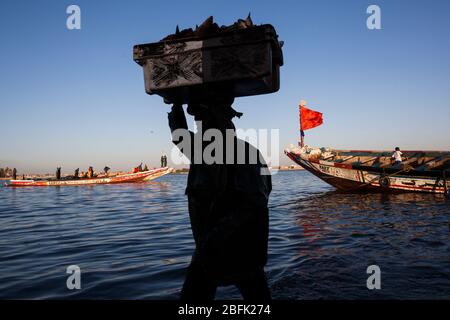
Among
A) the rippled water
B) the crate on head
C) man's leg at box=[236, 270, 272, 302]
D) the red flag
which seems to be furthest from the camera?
the red flag

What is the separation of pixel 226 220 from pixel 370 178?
19291 millimetres

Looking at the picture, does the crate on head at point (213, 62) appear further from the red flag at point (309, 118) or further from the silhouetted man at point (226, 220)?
the red flag at point (309, 118)

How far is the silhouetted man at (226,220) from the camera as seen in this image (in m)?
1.87

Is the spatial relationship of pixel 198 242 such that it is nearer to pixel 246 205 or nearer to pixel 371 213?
pixel 246 205

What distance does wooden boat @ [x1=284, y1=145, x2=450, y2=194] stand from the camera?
17.6 m

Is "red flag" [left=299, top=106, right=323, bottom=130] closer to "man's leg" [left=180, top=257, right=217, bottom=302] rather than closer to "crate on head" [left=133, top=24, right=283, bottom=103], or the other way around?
"crate on head" [left=133, top=24, right=283, bottom=103]

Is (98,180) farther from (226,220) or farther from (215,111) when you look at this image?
(226,220)

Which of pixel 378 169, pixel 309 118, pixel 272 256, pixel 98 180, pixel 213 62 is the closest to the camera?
pixel 213 62

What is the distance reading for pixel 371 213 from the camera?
11.1m

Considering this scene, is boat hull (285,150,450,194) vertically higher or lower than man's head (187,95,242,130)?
lower

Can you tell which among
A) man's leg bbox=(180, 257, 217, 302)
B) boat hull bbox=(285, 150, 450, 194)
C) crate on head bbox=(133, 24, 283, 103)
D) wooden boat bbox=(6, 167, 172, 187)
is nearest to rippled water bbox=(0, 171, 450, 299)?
man's leg bbox=(180, 257, 217, 302)

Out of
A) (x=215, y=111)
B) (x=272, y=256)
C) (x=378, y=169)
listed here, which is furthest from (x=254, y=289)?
(x=378, y=169)

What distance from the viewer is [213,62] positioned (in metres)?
1.88
